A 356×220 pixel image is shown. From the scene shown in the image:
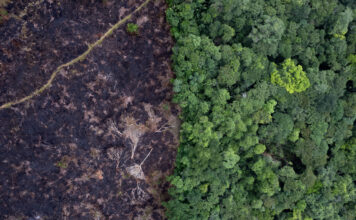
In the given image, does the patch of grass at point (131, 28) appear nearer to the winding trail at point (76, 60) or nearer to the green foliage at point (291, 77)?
the winding trail at point (76, 60)

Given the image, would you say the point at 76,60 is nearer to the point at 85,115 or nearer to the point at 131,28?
the point at 85,115

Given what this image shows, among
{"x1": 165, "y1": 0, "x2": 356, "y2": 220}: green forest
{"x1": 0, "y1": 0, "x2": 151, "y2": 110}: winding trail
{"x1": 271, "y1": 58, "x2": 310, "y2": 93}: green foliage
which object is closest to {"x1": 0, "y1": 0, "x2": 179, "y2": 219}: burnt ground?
{"x1": 0, "y1": 0, "x2": 151, "y2": 110}: winding trail

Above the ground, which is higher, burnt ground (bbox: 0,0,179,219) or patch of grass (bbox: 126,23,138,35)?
patch of grass (bbox: 126,23,138,35)

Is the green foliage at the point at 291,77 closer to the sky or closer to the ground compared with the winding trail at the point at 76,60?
closer to the ground

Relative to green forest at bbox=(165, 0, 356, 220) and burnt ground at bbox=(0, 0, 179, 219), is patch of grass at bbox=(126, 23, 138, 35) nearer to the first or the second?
burnt ground at bbox=(0, 0, 179, 219)

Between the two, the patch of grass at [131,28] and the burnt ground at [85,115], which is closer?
the burnt ground at [85,115]

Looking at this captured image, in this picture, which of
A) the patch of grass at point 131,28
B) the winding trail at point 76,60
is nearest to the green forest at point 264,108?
the patch of grass at point 131,28

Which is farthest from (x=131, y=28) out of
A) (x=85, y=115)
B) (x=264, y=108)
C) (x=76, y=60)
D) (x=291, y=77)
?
(x=291, y=77)
